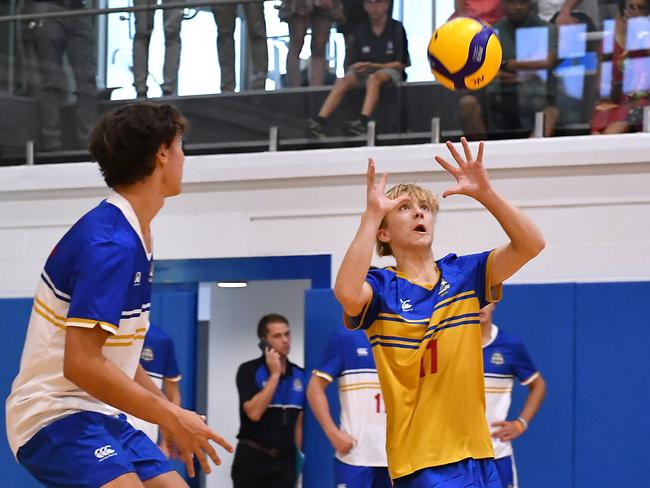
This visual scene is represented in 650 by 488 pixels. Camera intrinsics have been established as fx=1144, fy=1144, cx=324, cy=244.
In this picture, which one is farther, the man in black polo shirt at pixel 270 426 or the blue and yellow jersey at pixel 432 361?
the man in black polo shirt at pixel 270 426

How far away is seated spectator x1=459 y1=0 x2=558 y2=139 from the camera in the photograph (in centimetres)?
798

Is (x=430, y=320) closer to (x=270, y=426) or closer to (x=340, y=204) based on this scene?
(x=340, y=204)

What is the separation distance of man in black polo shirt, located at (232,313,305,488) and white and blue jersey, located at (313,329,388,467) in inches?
39.0

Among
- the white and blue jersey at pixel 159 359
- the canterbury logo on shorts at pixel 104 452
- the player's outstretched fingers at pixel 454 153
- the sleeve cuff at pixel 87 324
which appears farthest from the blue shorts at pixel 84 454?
the white and blue jersey at pixel 159 359

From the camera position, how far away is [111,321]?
3.31m

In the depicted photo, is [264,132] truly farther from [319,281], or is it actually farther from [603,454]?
[603,454]

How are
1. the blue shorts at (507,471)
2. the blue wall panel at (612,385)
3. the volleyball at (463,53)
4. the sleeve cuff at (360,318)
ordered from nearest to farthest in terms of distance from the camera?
the sleeve cuff at (360,318)
the volleyball at (463,53)
the blue shorts at (507,471)
the blue wall panel at (612,385)

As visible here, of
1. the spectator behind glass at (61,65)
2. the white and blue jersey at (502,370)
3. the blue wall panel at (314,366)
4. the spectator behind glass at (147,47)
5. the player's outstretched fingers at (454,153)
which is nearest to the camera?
the player's outstretched fingers at (454,153)

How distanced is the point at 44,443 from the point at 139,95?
5.91 metres

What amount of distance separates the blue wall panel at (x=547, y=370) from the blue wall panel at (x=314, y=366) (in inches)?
47.7

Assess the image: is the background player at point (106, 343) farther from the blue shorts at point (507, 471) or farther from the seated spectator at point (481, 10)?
the seated spectator at point (481, 10)

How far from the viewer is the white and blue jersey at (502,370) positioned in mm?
7289

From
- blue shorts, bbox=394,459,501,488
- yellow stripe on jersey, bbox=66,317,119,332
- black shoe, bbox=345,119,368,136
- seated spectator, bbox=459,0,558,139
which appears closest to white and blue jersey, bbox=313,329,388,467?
black shoe, bbox=345,119,368,136

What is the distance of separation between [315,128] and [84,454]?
18.2 feet
